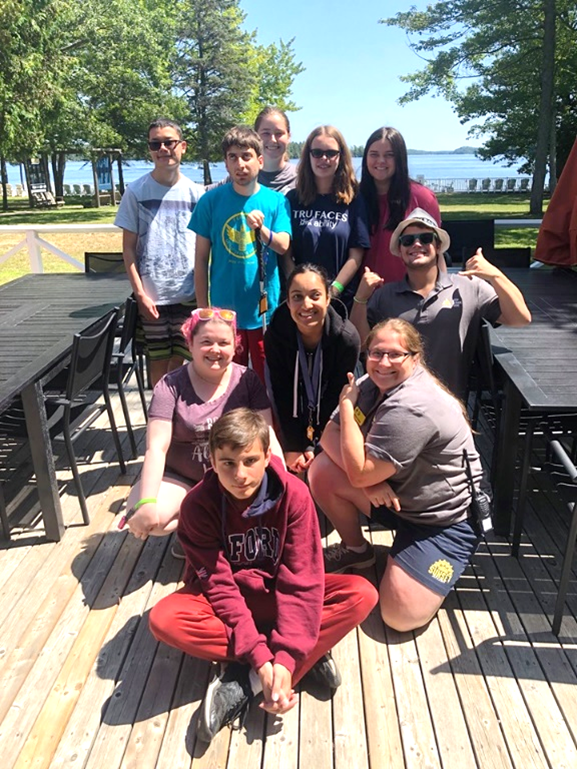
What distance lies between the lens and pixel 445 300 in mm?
Answer: 2789

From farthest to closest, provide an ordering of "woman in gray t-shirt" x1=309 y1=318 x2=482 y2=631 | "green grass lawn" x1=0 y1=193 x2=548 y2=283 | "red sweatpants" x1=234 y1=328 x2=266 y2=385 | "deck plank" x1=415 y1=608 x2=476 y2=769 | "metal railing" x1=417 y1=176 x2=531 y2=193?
1. "metal railing" x1=417 y1=176 x2=531 y2=193
2. "green grass lawn" x1=0 y1=193 x2=548 y2=283
3. "red sweatpants" x1=234 y1=328 x2=266 y2=385
4. "woman in gray t-shirt" x1=309 y1=318 x2=482 y2=631
5. "deck plank" x1=415 y1=608 x2=476 y2=769

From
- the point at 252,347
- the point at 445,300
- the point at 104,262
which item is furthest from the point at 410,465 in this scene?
the point at 104,262

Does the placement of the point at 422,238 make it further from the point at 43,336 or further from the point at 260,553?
the point at 43,336

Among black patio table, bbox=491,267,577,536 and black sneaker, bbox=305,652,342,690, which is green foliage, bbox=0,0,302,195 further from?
black sneaker, bbox=305,652,342,690

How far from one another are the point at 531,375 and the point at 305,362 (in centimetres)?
100

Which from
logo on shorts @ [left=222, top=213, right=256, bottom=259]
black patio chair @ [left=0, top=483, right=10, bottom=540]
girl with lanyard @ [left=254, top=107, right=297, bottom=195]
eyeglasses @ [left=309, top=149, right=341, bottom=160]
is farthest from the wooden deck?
girl with lanyard @ [left=254, top=107, right=297, bottom=195]

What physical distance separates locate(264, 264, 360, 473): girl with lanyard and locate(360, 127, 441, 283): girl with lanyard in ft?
2.00

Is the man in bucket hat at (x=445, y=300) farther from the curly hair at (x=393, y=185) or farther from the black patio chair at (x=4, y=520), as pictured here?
the black patio chair at (x=4, y=520)

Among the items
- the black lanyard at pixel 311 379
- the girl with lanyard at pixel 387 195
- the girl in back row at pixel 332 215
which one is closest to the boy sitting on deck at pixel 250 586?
the black lanyard at pixel 311 379

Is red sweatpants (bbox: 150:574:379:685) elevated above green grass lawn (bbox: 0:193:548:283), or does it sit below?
below

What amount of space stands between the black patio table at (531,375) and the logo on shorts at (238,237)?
4.44 ft

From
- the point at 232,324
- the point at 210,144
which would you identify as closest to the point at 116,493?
the point at 232,324

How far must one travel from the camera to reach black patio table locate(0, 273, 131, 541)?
281cm

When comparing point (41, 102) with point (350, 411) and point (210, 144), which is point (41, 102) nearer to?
point (210, 144)
